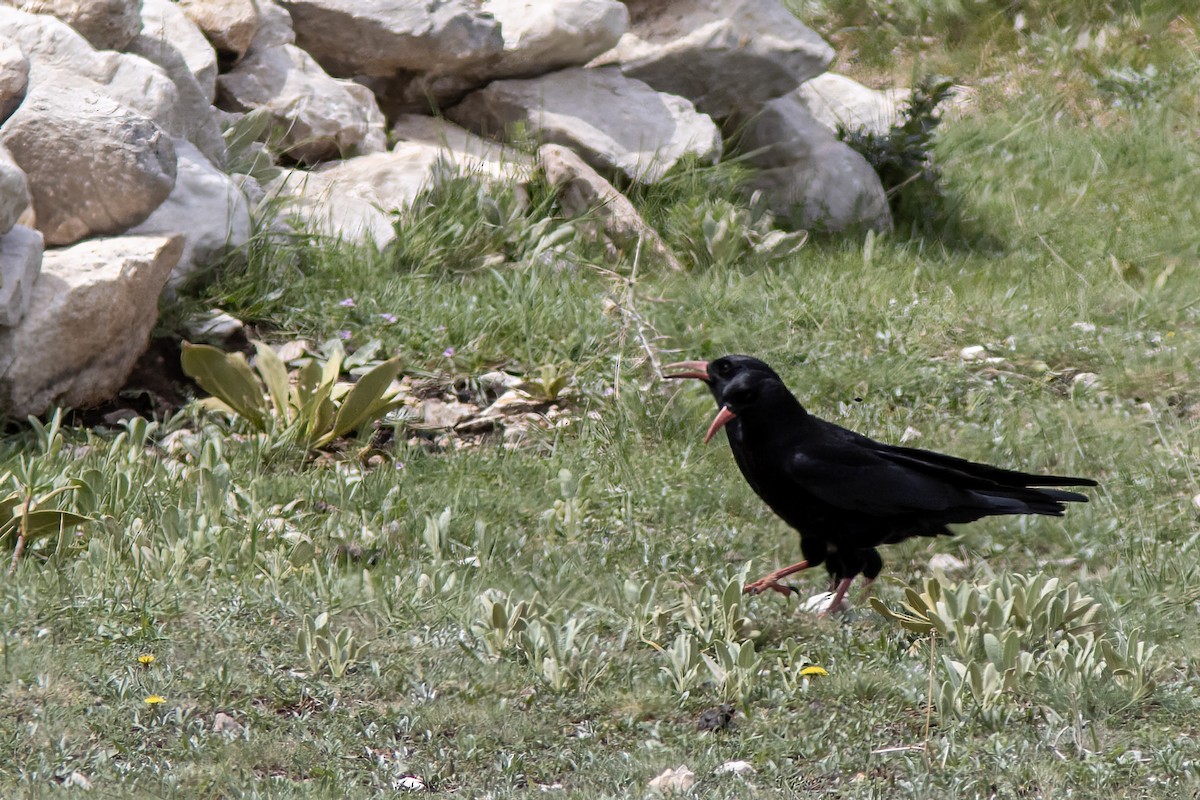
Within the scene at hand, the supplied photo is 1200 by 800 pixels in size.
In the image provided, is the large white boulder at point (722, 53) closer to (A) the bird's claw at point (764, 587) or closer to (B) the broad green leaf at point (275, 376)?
(B) the broad green leaf at point (275, 376)

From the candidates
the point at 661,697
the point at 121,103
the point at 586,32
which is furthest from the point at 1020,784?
the point at 586,32

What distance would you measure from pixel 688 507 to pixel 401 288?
2093 millimetres

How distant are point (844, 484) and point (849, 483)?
0.05ft

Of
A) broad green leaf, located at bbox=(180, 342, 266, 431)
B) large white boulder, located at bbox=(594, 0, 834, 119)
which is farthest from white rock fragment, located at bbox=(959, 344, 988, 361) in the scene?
broad green leaf, located at bbox=(180, 342, 266, 431)

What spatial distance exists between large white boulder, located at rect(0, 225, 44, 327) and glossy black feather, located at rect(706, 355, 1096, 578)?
264cm

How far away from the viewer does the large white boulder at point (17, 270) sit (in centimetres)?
482

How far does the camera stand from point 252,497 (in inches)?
176

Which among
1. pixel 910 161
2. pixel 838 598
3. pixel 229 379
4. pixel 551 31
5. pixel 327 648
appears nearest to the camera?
pixel 327 648

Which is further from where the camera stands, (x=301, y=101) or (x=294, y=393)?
(x=301, y=101)

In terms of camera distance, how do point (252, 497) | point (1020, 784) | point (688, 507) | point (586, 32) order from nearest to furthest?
point (1020, 784)
point (252, 497)
point (688, 507)
point (586, 32)

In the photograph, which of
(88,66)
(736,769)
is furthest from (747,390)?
(88,66)

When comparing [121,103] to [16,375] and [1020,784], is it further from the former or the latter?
[1020,784]

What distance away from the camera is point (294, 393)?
17.4ft

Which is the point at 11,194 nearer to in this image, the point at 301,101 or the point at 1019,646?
the point at 301,101
